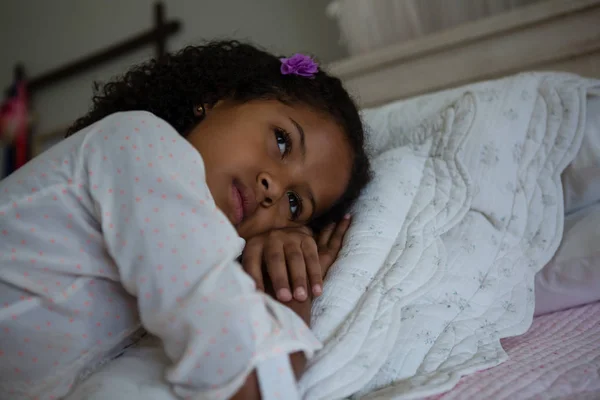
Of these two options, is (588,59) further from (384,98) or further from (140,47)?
(140,47)

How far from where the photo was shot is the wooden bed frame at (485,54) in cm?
117

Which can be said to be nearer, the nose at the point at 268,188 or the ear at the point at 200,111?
the nose at the point at 268,188

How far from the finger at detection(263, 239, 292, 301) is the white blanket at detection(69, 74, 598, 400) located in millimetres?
56

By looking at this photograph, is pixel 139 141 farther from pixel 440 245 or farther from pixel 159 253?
pixel 440 245

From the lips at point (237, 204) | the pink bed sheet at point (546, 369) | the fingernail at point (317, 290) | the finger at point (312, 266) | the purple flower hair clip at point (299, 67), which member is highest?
the purple flower hair clip at point (299, 67)

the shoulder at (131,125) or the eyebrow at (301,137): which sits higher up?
the shoulder at (131,125)

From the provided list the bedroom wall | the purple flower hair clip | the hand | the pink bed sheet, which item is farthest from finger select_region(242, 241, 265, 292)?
the bedroom wall

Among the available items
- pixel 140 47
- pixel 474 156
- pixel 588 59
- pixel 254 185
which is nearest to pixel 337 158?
pixel 254 185

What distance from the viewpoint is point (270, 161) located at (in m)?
0.76

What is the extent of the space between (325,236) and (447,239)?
0.22 m

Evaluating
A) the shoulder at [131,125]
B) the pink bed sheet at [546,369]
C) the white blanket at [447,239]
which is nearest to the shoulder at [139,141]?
the shoulder at [131,125]

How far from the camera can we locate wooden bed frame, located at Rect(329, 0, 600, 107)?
117 centimetres

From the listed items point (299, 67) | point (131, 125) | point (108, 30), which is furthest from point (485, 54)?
point (108, 30)

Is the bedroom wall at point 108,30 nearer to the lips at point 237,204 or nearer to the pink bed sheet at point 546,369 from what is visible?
the lips at point 237,204
